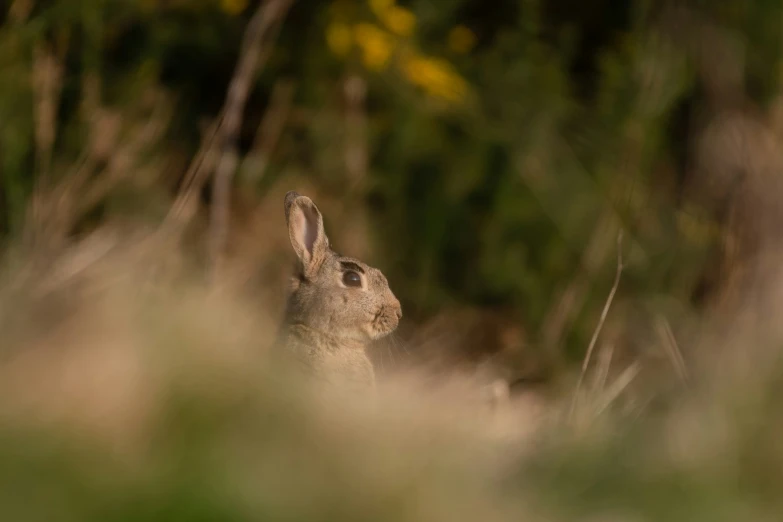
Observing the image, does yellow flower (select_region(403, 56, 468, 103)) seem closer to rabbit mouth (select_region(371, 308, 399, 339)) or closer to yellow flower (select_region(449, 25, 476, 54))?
yellow flower (select_region(449, 25, 476, 54))

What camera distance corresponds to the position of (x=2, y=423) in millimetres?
1688

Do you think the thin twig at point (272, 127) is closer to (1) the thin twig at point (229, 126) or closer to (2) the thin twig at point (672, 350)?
(1) the thin twig at point (229, 126)

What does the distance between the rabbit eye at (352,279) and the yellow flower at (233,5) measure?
9.44 feet

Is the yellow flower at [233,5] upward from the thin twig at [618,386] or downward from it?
upward

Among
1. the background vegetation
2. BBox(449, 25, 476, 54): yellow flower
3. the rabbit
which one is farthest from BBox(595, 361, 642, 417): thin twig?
BBox(449, 25, 476, 54): yellow flower

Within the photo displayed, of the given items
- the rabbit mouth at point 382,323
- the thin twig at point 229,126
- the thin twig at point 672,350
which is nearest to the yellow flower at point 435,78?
the thin twig at point 229,126

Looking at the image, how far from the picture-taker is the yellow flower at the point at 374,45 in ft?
20.7

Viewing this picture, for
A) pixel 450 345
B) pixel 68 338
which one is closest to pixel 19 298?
pixel 68 338

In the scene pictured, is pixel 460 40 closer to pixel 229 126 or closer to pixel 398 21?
pixel 398 21

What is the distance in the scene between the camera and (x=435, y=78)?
20.5 feet

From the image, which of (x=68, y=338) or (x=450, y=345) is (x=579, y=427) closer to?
(x=68, y=338)

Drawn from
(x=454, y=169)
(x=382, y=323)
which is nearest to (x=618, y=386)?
(x=382, y=323)

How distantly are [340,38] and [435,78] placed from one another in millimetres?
629

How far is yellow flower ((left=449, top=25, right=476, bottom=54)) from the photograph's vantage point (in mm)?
6895
